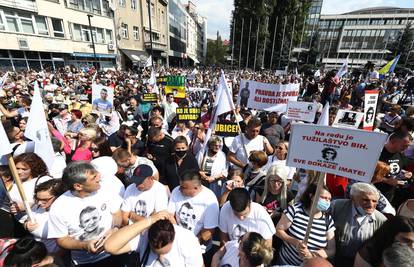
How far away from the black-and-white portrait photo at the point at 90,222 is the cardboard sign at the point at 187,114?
3194 mm

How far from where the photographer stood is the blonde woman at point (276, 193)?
2.75 m

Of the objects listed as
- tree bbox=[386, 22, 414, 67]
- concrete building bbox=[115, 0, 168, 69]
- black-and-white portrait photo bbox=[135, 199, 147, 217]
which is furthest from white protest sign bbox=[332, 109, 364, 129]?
tree bbox=[386, 22, 414, 67]

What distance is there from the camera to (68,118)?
19.1 ft

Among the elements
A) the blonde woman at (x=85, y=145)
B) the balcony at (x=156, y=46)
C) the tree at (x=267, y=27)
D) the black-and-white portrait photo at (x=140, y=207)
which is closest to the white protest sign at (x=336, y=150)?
the black-and-white portrait photo at (x=140, y=207)

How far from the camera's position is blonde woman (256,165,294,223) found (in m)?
2.75

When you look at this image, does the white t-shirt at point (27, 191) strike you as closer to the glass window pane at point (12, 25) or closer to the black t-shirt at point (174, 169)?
the black t-shirt at point (174, 169)

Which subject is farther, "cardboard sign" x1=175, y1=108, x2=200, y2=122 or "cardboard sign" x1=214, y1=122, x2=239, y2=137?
"cardboard sign" x1=175, y1=108, x2=200, y2=122

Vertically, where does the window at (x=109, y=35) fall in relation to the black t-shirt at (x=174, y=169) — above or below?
above

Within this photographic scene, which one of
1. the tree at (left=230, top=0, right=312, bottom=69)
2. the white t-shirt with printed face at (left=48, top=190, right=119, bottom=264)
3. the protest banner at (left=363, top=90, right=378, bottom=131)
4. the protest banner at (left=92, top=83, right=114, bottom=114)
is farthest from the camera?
the tree at (left=230, top=0, right=312, bottom=69)

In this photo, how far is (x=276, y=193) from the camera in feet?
9.32

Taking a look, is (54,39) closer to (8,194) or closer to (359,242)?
(8,194)

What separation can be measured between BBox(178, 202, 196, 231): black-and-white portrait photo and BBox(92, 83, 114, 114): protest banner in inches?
169

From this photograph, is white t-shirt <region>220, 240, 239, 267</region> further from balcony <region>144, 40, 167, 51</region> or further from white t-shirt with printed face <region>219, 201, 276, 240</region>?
balcony <region>144, 40, 167, 51</region>

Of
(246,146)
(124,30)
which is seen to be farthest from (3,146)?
(124,30)
